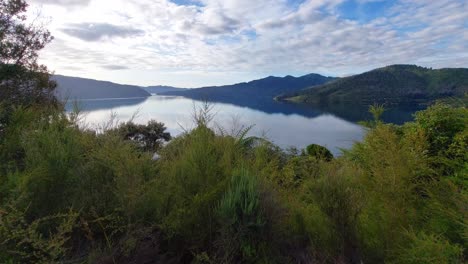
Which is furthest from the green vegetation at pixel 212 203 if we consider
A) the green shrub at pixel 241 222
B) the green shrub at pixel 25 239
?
the green shrub at pixel 25 239

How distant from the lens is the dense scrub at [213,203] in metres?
3.46

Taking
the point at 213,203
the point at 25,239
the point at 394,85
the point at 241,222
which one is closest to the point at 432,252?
the point at 241,222

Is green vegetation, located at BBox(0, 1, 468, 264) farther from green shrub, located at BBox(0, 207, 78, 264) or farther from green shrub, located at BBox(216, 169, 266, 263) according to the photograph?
green shrub, located at BBox(0, 207, 78, 264)

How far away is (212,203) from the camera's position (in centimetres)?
399

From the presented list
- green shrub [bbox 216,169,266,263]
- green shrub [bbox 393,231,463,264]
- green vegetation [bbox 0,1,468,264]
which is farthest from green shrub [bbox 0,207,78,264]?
green shrub [bbox 393,231,463,264]

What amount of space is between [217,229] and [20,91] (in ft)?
38.8

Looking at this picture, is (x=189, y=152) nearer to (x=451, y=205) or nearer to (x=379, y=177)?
(x=379, y=177)

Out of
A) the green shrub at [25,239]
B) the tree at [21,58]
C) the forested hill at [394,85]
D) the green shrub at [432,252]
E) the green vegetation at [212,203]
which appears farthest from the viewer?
the forested hill at [394,85]

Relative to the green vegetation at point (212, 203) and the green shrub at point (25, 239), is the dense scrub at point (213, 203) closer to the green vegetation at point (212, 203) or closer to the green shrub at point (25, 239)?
the green vegetation at point (212, 203)

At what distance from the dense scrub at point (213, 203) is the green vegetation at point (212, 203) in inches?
0.6

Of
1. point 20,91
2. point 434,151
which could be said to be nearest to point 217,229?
point 434,151

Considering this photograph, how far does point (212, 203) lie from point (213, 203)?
1cm

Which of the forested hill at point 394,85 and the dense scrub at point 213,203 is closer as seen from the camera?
the dense scrub at point 213,203

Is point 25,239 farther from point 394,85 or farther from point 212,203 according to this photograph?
point 394,85
